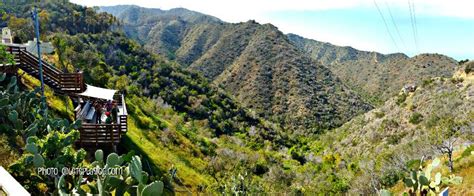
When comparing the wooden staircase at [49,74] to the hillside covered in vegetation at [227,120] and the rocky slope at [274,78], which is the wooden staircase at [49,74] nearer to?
the hillside covered in vegetation at [227,120]

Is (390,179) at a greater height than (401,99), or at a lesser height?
greater

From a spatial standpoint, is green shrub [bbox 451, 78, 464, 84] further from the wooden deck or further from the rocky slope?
the wooden deck

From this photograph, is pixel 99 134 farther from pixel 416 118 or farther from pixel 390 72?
pixel 390 72

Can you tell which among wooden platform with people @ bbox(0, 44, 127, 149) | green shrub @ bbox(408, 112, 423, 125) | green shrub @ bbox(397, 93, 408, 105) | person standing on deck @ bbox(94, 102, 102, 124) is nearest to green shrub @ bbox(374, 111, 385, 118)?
green shrub @ bbox(397, 93, 408, 105)

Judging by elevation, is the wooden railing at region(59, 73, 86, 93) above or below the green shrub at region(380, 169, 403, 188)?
above

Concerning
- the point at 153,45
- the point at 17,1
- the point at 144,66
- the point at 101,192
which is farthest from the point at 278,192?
the point at 153,45

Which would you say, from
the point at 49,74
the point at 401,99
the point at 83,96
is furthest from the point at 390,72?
the point at 49,74

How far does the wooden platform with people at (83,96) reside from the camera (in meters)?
12.3

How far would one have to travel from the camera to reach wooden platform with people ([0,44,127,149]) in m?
12.3

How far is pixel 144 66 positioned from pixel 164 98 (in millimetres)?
5518

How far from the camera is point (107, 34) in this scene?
46469 mm

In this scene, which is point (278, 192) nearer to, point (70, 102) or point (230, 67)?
point (70, 102)

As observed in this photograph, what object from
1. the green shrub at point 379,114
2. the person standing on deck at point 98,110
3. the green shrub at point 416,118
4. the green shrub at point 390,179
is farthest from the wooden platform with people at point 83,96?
the green shrub at point 379,114

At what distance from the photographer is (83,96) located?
14062 mm
